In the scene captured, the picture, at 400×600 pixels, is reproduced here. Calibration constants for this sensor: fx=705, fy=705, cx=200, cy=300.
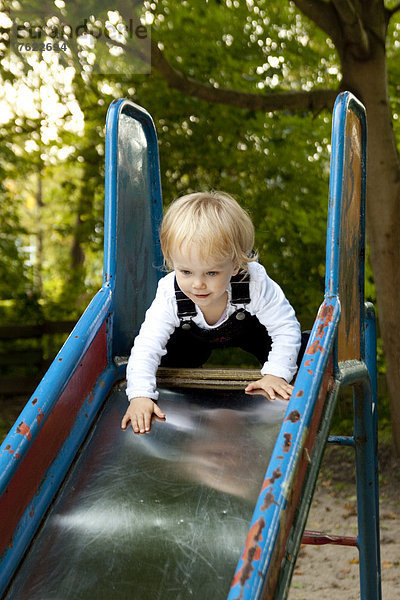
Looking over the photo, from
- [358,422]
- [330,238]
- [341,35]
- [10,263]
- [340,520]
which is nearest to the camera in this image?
[330,238]

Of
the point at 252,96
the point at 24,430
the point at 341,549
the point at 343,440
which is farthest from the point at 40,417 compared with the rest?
the point at 252,96

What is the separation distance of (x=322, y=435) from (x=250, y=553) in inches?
18.9

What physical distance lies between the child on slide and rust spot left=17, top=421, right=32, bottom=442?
334mm

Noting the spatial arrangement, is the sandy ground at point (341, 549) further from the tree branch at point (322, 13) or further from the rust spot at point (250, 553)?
the tree branch at point (322, 13)

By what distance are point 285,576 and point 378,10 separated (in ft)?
14.0

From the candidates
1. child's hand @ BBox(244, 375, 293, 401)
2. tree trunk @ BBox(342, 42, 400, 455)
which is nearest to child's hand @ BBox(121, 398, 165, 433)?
child's hand @ BBox(244, 375, 293, 401)

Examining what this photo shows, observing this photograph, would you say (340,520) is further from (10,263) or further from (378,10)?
(10,263)

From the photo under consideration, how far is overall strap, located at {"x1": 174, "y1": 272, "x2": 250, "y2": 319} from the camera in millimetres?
2172

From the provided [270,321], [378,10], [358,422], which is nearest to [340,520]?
[358,422]

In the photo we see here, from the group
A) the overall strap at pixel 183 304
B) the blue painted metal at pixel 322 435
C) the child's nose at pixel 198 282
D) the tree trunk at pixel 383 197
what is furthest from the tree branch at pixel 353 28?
the child's nose at pixel 198 282

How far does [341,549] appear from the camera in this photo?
13.6 ft

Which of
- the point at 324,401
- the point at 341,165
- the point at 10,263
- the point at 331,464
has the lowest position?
the point at 331,464

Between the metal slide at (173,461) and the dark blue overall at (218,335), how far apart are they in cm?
15

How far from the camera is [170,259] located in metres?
2.09
